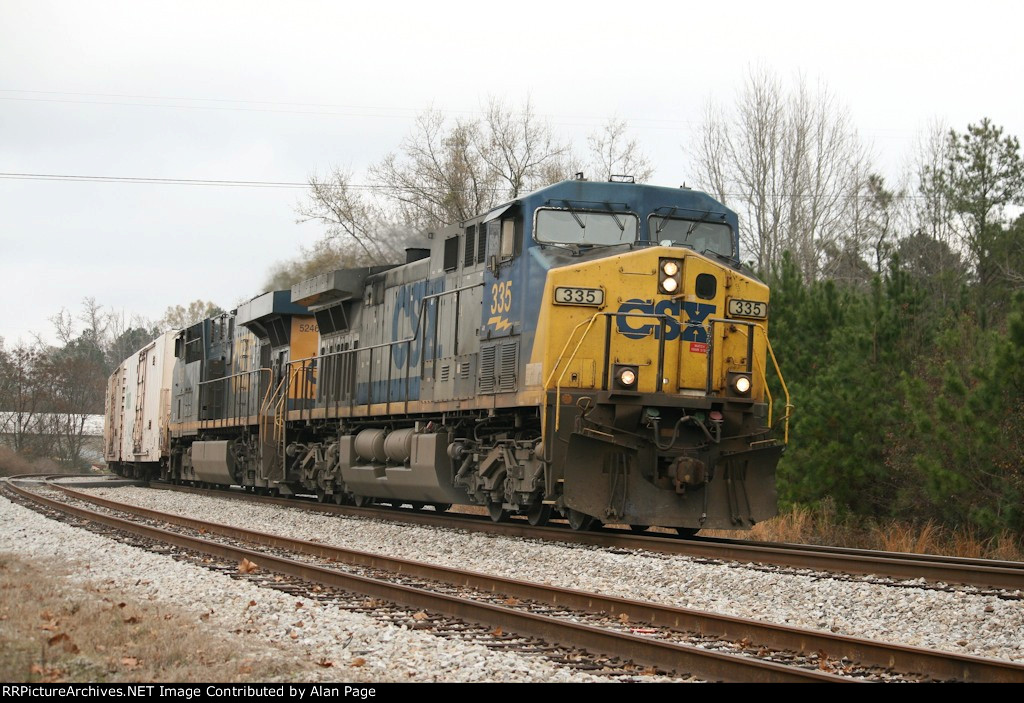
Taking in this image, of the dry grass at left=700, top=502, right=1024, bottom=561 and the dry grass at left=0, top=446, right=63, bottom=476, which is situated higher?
the dry grass at left=700, top=502, right=1024, bottom=561

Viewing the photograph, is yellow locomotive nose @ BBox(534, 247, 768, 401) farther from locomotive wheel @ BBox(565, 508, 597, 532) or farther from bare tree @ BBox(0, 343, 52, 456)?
bare tree @ BBox(0, 343, 52, 456)

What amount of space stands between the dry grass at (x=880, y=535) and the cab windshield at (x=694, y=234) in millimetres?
4066

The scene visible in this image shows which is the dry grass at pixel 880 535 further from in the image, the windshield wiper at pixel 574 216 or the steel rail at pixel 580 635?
the steel rail at pixel 580 635

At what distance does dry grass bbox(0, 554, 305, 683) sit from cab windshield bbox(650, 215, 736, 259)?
6.56 m

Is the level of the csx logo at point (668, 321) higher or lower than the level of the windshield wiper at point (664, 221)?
lower

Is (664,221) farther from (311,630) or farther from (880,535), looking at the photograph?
(311,630)

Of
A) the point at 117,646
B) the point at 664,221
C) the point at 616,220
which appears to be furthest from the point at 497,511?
the point at 117,646

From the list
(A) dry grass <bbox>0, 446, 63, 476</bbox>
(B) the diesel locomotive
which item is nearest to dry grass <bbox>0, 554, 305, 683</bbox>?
(B) the diesel locomotive

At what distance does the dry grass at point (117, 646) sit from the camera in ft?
17.1

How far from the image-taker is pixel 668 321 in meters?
11.3

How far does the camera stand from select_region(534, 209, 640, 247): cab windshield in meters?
11.8

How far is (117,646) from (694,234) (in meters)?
7.92

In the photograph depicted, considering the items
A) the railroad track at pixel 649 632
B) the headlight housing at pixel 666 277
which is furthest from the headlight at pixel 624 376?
the railroad track at pixel 649 632

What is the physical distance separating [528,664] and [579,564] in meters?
4.08
